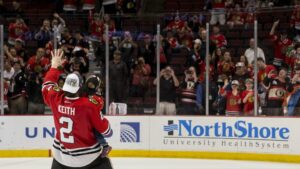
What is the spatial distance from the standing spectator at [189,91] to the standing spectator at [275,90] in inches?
51.9

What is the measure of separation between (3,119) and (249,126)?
4.61m

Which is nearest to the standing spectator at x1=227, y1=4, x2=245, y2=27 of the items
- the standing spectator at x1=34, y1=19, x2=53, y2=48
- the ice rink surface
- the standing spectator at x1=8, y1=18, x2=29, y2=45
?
the ice rink surface

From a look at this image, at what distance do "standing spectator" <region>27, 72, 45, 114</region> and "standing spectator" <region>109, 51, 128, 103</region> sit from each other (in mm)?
1340

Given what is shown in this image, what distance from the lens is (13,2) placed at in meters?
16.7

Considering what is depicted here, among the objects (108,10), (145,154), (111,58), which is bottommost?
(145,154)

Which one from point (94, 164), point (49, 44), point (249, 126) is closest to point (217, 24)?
point (249, 126)

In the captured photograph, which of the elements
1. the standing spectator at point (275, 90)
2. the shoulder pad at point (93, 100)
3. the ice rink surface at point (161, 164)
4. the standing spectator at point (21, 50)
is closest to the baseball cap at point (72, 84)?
the shoulder pad at point (93, 100)

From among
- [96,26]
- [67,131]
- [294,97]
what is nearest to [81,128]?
[67,131]

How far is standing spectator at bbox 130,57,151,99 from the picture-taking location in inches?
503

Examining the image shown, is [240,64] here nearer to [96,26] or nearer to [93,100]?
[96,26]

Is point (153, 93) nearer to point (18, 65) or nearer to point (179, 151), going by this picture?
point (179, 151)

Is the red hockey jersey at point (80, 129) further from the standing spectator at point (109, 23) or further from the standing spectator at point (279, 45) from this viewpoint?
the standing spectator at point (109, 23)

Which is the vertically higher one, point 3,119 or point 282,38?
point 282,38

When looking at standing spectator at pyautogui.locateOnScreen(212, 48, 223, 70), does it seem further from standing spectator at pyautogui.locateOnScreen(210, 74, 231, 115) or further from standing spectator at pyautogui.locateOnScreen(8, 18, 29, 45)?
standing spectator at pyautogui.locateOnScreen(8, 18, 29, 45)
